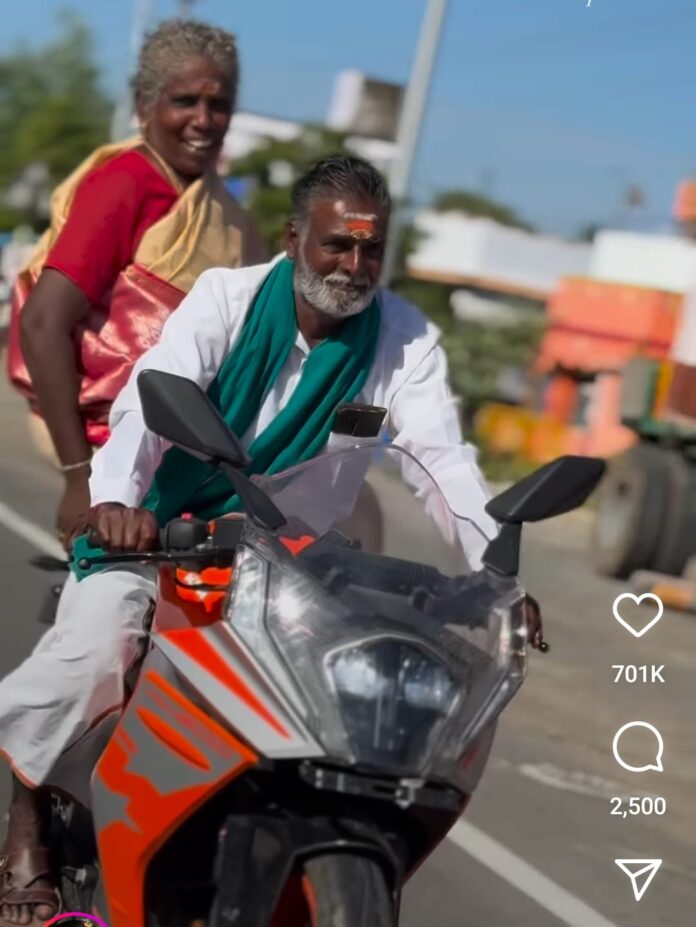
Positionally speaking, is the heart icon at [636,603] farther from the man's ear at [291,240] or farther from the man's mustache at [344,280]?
the man's mustache at [344,280]

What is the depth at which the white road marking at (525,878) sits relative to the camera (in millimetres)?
5590

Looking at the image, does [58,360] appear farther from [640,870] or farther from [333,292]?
[640,870]

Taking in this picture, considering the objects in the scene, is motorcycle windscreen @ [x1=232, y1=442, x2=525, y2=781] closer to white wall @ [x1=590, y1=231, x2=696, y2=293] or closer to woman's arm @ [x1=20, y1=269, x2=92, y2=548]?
woman's arm @ [x1=20, y1=269, x2=92, y2=548]

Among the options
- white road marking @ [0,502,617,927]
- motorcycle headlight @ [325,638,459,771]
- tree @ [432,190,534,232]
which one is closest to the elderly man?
motorcycle headlight @ [325,638,459,771]

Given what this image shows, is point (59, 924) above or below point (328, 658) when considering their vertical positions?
below

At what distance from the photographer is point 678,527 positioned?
14398 mm

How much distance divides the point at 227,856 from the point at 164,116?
2.62 meters

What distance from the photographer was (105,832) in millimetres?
3500

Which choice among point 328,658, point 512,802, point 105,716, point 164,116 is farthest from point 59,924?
point 512,802

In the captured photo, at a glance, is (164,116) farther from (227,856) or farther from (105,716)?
(227,856)

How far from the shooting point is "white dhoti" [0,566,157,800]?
13.0ft

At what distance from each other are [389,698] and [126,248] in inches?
87.4

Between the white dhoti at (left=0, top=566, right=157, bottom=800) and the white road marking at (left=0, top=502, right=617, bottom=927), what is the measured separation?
6.58ft

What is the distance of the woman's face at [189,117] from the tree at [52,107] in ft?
170
